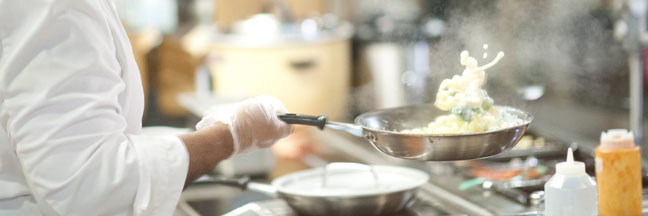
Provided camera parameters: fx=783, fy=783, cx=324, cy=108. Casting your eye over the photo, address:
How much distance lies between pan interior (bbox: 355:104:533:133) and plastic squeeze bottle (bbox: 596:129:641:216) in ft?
0.65

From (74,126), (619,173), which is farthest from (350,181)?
(74,126)

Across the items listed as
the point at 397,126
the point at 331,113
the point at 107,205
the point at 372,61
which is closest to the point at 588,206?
the point at 397,126

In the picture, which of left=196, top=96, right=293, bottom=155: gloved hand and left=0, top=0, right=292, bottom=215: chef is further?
left=196, top=96, right=293, bottom=155: gloved hand

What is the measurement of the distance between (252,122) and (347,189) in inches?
20.9

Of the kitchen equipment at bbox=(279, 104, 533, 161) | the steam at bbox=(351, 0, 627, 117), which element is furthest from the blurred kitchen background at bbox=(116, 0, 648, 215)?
the kitchen equipment at bbox=(279, 104, 533, 161)

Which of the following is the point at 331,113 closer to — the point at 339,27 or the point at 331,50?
the point at 331,50

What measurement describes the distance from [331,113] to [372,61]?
90cm

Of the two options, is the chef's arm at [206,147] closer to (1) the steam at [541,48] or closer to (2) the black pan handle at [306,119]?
(2) the black pan handle at [306,119]

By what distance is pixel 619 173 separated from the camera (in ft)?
5.64

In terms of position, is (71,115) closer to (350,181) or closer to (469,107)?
(469,107)

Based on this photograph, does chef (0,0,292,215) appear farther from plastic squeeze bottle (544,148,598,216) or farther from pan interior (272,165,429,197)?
plastic squeeze bottle (544,148,598,216)

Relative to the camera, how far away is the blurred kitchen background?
2779 millimetres

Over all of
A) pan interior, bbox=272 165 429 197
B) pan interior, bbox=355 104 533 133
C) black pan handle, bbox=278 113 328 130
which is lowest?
pan interior, bbox=272 165 429 197

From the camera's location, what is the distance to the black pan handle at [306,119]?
1.71 meters
